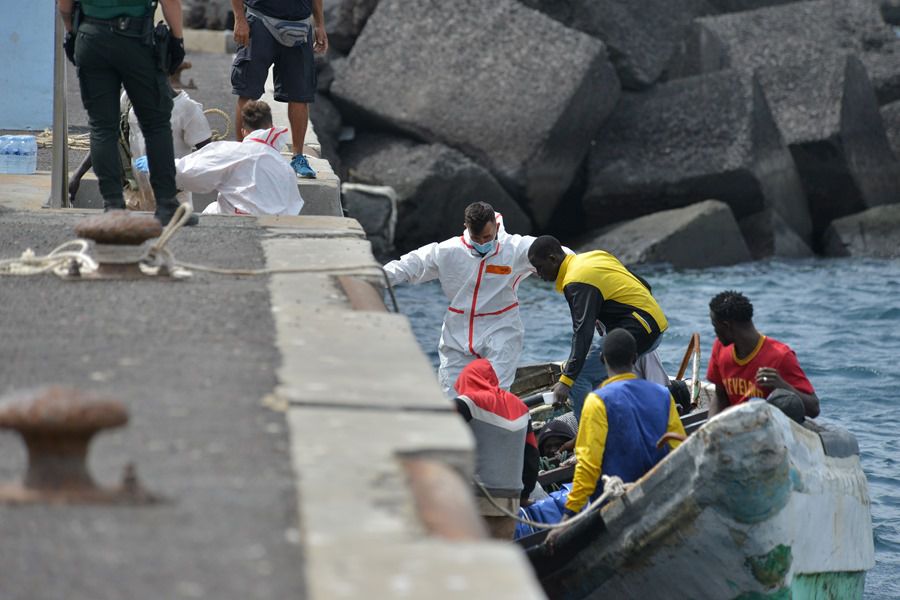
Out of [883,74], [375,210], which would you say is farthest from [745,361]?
[883,74]

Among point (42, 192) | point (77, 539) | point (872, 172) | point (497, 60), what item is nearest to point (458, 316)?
point (42, 192)

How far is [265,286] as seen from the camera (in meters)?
5.42

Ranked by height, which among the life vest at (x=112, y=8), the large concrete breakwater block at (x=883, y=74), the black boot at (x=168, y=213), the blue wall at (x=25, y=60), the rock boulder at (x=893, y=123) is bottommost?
the rock boulder at (x=893, y=123)

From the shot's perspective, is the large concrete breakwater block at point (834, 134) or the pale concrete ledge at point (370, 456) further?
the large concrete breakwater block at point (834, 134)

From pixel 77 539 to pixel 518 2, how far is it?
16.7m

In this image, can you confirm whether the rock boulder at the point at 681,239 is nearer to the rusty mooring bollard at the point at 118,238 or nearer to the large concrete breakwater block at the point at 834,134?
the large concrete breakwater block at the point at 834,134

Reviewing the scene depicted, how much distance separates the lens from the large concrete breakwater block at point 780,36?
810 inches

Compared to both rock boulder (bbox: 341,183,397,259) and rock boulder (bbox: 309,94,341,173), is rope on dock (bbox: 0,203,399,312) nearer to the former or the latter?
rock boulder (bbox: 341,183,397,259)

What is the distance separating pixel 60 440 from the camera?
10.3 ft

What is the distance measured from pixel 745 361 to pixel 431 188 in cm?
1011

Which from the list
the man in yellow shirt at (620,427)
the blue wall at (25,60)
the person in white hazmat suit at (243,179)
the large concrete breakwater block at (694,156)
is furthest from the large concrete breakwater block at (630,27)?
the man in yellow shirt at (620,427)

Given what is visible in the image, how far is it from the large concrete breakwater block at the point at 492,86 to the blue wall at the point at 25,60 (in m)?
6.95

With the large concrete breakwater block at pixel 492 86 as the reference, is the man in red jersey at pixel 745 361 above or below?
above

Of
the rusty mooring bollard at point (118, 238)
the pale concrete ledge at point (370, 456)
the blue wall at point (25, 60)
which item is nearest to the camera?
the pale concrete ledge at point (370, 456)
